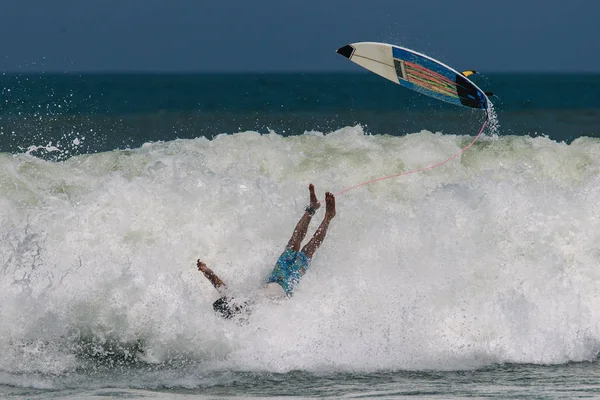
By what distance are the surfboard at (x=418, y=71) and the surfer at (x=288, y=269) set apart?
2993 millimetres

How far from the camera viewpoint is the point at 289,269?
8.58 m

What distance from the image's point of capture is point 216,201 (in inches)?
407

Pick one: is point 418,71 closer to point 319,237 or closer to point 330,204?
point 330,204

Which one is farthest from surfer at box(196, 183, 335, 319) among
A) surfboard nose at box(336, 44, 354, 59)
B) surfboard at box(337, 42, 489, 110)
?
surfboard nose at box(336, 44, 354, 59)

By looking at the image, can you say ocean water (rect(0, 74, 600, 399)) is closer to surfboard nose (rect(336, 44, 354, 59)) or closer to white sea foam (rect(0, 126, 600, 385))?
white sea foam (rect(0, 126, 600, 385))

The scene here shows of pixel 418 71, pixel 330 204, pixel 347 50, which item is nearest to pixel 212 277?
pixel 330 204

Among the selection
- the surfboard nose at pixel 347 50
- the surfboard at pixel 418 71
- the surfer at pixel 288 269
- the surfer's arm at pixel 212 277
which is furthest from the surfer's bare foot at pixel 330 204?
the surfboard nose at pixel 347 50

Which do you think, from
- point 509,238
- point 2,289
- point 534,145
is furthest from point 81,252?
point 534,145

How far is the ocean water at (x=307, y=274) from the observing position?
24.9 feet

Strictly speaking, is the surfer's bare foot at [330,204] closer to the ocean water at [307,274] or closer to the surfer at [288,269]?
the surfer at [288,269]

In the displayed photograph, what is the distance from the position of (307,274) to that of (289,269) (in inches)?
9.9

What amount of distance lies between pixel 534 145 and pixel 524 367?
6437 millimetres

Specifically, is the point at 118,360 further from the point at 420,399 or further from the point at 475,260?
the point at 475,260

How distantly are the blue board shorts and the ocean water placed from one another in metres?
0.15
